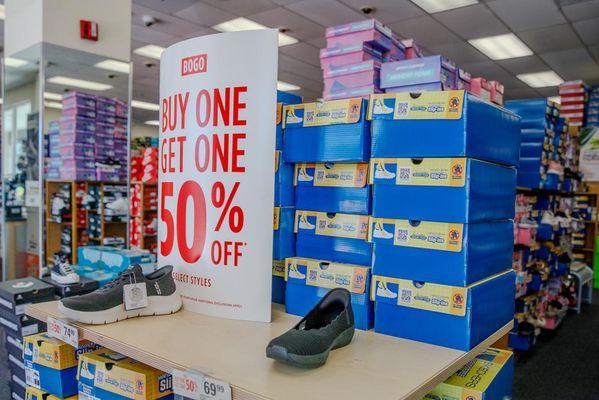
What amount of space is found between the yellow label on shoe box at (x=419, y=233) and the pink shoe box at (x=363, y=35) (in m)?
1.45

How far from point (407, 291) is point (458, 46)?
19.5 ft

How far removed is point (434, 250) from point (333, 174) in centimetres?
42

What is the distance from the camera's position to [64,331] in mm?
1369

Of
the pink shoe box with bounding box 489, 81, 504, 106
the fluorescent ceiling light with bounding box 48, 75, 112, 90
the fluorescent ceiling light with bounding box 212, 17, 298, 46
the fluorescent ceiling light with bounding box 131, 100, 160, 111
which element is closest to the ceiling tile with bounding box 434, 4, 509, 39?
the fluorescent ceiling light with bounding box 212, 17, 298, 46

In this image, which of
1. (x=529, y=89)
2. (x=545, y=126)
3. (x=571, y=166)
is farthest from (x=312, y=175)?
(x=529, y=89)

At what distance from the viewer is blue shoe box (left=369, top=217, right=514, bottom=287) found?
1247mm

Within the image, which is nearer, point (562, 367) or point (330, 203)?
point (330, 203)

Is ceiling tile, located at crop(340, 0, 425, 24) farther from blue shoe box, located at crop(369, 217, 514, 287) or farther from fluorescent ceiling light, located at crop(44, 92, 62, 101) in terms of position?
fluorescent ceiling light, located at crop(44, 92, 62, 101)

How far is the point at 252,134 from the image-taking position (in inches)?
55.8

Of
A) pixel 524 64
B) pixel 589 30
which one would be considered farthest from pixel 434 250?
pixel 524 64

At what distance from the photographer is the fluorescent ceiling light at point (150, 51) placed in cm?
690

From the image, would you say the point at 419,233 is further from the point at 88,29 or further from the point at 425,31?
the point at 425,31

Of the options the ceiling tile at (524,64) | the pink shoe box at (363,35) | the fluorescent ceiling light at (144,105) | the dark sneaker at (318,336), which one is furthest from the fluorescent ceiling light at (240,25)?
the fluorescent ceiling light at (144,105)

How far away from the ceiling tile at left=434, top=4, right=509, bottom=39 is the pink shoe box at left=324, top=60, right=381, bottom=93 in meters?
3.27
